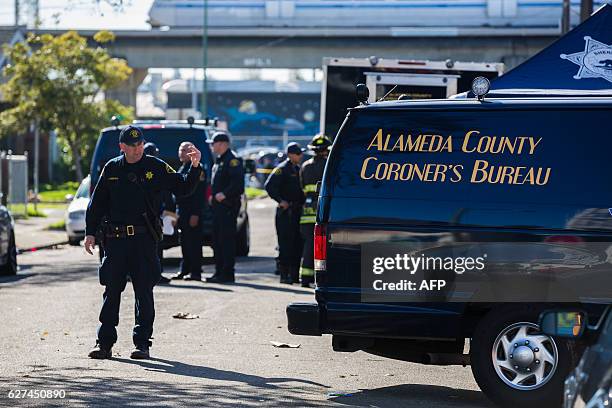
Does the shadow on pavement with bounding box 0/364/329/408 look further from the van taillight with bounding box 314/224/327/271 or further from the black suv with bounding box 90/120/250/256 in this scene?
the black suv with bounding box 90/120/250/256

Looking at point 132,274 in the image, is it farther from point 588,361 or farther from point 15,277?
point 15,277

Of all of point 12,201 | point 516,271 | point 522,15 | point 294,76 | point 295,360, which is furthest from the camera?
point 294,76

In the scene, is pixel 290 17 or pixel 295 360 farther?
pixel 290 17

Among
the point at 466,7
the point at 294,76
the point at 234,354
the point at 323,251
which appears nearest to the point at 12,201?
the point at 234,354

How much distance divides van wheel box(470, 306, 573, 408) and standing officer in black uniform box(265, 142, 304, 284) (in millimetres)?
8763

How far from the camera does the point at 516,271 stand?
27.9 feet

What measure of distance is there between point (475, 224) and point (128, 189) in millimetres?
3279

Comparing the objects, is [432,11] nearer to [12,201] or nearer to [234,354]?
[12,201]

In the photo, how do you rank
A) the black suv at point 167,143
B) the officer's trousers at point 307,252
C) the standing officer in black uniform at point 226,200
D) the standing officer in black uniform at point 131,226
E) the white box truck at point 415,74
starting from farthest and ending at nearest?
A: 1. the black suv at point 167,143
2. the white box truck at point 415,74
3. the standing officer in black uniform at point 226,200
4. the officer's trousers at point 307,252
5. the standing officer in black uniform at point 131,226

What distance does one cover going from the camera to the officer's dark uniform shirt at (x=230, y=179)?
17391 mm

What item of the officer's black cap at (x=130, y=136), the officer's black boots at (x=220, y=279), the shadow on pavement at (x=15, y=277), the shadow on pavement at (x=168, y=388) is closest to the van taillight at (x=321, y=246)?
the shadow on pavement at (x=168, y=388)

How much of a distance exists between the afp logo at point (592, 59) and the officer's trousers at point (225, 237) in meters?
5.17

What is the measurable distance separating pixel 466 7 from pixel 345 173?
179 ft

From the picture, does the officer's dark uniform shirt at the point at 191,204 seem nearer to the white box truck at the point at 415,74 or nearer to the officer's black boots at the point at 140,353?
the white box truck at the point at 415,74
